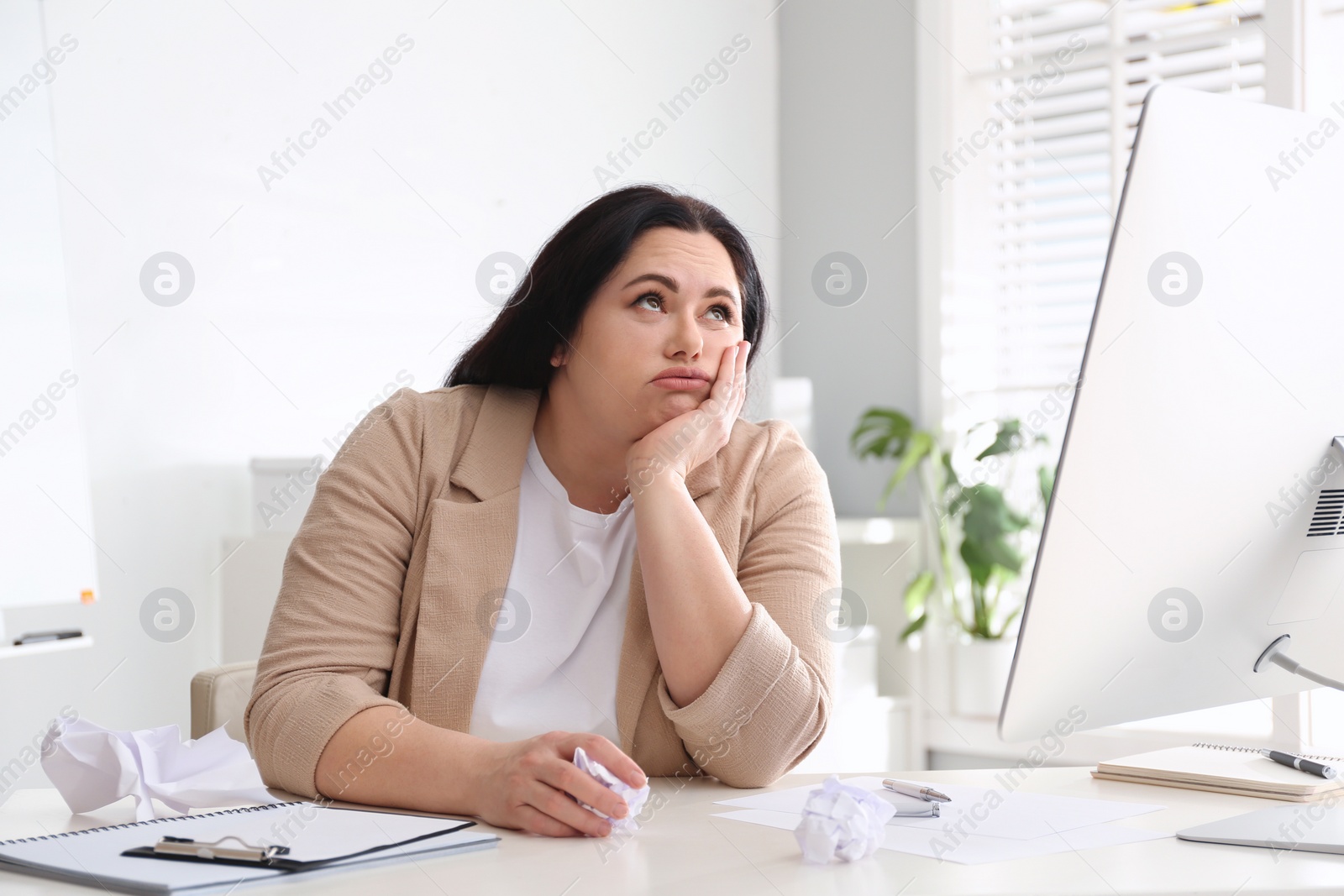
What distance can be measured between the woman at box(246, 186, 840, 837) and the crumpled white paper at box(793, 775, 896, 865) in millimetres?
172

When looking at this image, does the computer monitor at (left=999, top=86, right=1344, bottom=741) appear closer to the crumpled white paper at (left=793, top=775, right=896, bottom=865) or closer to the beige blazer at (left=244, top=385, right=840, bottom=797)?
the crumpled white paper at (left=793, top=775, right=896, bottom=865)

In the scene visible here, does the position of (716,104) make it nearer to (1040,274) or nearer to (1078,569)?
(1040,274)

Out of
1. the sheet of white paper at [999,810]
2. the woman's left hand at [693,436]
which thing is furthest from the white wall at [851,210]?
the sheet of white paper at [999,810]

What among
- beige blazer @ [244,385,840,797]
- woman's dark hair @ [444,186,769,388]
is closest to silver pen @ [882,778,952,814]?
beige blazer @ [244,385,840,797]

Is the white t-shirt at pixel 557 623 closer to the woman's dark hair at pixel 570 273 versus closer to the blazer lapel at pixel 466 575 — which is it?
the blazer lapel at pixel 466 575

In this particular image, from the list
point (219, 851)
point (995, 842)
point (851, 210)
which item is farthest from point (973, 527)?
point (219, 851)

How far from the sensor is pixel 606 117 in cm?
364

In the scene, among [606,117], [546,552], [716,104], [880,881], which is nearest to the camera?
[880,881]

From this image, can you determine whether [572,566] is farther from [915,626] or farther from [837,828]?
[915,626]

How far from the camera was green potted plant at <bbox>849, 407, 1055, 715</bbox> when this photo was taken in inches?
136

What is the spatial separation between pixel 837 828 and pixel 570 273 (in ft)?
3.09

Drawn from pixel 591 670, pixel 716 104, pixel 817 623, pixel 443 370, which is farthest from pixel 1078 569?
pixel 716 104

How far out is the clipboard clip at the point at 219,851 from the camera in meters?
0.86

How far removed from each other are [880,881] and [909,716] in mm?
3014
